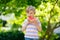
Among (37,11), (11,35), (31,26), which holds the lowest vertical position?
(11,35)

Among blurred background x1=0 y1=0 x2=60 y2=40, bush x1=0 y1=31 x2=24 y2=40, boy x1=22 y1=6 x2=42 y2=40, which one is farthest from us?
bush x1=0 y1=31 x2=24 y2=40

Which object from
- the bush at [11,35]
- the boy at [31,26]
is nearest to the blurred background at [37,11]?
the bush at [11,35]

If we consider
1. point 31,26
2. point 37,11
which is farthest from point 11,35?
point 31,26

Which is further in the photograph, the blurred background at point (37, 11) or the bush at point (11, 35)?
the bush at point (11, 35)

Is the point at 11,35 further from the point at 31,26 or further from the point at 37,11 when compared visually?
the point at 31,26

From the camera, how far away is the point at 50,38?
10.8 meters

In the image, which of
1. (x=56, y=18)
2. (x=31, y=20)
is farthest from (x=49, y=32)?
(x=31, y=20)

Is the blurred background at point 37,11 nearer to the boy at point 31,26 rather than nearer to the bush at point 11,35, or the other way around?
the bush at point 11,35

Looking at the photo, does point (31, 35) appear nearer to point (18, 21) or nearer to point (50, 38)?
point (18, 21)

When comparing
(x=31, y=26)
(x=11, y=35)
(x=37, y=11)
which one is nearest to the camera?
(x=31, y=26)

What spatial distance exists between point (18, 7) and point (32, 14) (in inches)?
119

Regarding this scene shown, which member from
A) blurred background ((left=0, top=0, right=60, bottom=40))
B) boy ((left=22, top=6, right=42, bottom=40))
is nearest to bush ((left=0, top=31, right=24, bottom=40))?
blurred background ((left=0, top=0, right=60, bottom=40))

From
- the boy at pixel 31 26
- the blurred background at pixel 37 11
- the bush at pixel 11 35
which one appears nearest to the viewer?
the boy at pixel 31 26

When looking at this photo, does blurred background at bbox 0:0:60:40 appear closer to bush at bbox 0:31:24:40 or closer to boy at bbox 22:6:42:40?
bush at bbox 0:31:24:40
